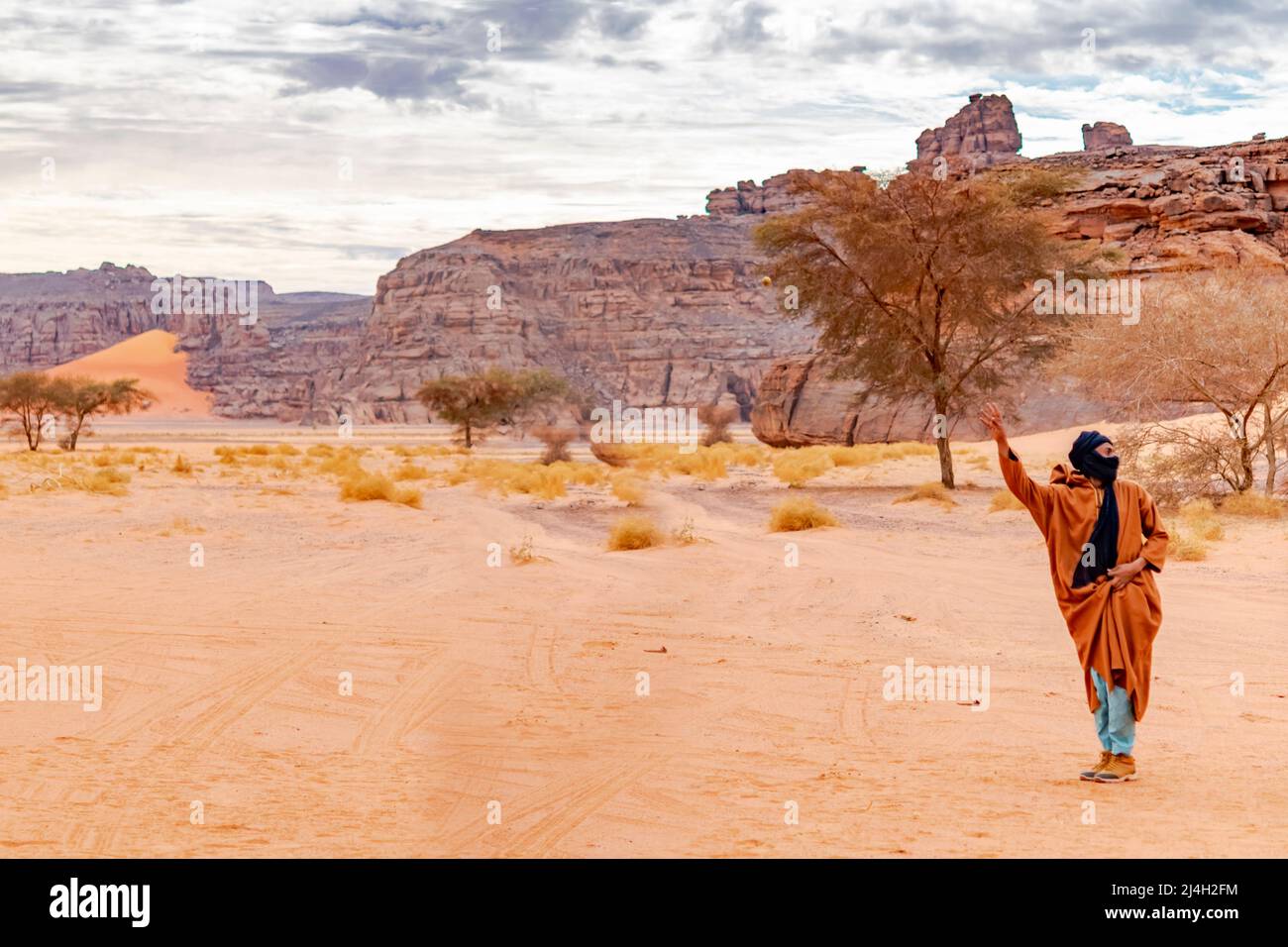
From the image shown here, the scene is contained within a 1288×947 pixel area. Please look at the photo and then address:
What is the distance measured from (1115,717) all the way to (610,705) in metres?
3.73

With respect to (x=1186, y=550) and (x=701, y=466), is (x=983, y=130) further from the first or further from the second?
(x=1186, y=550)

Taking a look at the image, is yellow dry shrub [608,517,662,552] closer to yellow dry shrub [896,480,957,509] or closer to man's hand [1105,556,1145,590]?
yellow dry shrub [896,480,957,509]

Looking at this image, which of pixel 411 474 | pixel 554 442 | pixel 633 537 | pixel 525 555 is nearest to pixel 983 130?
pixel 554 442

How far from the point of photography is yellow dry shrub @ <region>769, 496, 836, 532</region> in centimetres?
2083

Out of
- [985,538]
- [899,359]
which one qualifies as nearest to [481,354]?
[899,359]

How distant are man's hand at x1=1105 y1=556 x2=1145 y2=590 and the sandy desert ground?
1036mm

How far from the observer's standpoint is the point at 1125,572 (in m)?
6.85

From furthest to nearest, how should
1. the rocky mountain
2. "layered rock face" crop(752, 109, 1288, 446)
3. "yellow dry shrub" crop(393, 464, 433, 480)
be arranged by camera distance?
the rocky mountain → "layered rock face" crop(752, 109, 1288, 446) → "yellow dry shrub" crop(393, 464, 433, 480)

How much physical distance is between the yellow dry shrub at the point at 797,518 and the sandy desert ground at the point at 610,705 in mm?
1311

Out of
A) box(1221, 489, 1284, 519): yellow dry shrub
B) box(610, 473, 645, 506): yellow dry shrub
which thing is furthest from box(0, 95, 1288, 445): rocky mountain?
box(1221, 489, 1284, 519): yellow dry shrub

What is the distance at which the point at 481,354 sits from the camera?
122875mm

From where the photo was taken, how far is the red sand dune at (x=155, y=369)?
527 ft

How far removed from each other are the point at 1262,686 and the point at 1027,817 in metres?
4.31
